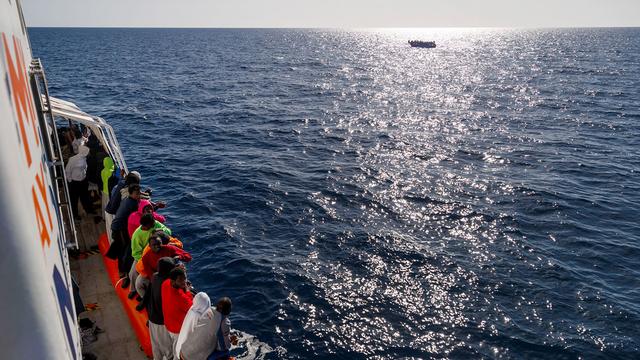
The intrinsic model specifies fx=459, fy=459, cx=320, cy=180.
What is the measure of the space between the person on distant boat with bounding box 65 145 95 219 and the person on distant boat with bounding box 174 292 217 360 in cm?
612

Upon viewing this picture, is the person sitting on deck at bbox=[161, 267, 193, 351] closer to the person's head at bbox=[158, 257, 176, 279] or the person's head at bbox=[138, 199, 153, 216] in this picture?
the person's head at bbox=[158, 257, 176, 279]

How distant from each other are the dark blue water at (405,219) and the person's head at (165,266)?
5.95 meters

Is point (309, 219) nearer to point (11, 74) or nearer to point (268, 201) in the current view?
point (268, 201)

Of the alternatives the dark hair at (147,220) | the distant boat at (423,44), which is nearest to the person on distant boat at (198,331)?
the dark hair at (147,220)

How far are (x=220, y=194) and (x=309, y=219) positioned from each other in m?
5.74

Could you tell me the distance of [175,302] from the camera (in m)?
7.35

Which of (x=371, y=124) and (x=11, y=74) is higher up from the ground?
(x=11, y=74)

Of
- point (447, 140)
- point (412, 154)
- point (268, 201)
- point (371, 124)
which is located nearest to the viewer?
point (268, 201)

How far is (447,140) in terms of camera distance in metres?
34.3

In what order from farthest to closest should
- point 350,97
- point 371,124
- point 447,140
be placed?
1. point 350,97
2. point 371,124
3. point 447,140

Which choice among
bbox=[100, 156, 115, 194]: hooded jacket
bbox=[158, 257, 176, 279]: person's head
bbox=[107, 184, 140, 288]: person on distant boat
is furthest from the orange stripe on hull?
bbox=[100, 156, 115, 194]: hooded jacket

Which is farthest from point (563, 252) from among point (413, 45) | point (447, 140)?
point (413, 45)

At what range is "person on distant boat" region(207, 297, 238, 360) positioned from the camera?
23.5 ft

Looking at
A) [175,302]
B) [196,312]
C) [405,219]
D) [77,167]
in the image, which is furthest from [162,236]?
[405,219]
